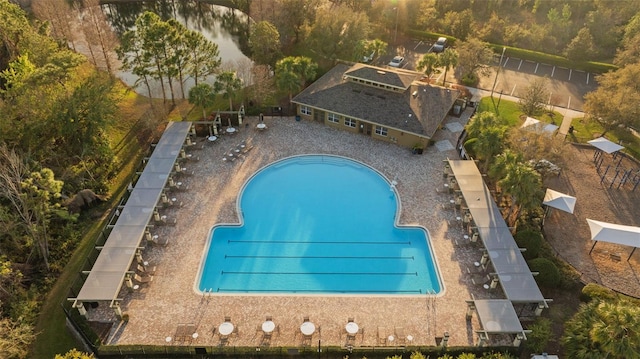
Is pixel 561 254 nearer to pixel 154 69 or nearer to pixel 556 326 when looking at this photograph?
pixel 556 326

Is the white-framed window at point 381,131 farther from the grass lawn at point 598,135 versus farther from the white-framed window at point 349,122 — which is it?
the grass lawn at point 598,135

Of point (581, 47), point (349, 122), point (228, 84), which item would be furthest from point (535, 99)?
point (228, 84)

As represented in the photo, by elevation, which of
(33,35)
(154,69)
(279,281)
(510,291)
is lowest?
(279,281)

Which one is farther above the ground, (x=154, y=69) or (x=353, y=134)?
(x=154, y=69)

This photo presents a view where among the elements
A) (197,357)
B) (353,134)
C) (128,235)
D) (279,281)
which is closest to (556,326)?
(279,281)

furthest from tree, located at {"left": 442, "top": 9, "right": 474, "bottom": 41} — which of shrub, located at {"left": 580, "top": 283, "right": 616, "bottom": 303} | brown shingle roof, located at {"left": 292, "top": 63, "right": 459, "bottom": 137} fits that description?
shrub, located at {"left": 580, "top": 283, "right": 616, "bottom": 303}

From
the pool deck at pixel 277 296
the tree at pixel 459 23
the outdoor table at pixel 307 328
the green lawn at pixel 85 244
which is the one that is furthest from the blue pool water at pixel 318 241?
the tree at pixel 459 23
